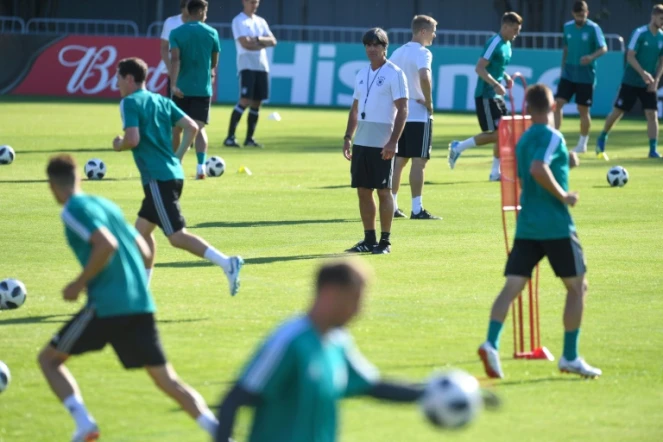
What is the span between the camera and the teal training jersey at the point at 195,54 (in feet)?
59.6

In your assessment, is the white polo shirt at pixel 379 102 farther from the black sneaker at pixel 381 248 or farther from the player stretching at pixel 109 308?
the player stretching at pixel 109 308

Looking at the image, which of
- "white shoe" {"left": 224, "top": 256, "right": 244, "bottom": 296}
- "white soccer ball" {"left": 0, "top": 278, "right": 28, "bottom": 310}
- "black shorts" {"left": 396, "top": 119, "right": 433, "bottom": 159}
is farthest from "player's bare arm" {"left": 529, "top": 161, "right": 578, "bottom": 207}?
"black shorts" {"left": 396, "top": 119, "right": 433, "bottom": 159}

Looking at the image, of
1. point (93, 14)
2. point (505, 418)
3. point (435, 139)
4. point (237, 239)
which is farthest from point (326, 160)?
point (93, 14)

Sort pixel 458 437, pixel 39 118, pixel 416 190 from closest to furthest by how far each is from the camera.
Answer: pixel 458 437, pixel 416 190, pixel 39 118

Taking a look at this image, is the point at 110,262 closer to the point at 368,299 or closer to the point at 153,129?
the point at 153,129

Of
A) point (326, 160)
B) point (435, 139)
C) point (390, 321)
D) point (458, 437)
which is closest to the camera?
point (458, 437)

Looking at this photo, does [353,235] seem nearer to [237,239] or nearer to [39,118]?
[237,239]

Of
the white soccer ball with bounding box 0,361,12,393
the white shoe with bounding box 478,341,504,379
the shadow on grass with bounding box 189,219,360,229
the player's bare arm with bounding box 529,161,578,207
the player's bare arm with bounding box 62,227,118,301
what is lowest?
the shadow on grass with bounding box 189,219,360,229

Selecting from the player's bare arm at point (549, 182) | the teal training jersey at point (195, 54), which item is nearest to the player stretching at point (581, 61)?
the teal training jersey at point (195, 54)

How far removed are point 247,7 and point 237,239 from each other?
956 centimetres

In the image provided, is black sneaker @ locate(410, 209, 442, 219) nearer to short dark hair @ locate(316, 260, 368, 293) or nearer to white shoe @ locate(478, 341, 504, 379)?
white shoe @ locate(478, 341, 504, 379)

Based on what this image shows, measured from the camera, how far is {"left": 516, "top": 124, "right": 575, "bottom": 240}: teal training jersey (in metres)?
8.06

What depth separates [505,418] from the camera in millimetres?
Result: 7398

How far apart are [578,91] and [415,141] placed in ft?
27.8
